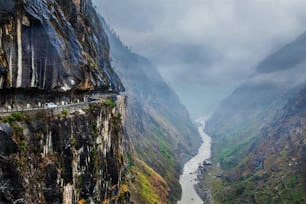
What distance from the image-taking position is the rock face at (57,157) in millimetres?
39062

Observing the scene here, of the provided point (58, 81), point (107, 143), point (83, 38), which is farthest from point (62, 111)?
point (83, 38)

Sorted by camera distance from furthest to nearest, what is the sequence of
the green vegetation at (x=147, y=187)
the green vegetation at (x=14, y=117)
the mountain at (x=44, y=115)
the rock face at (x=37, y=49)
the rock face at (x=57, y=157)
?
the green vegetation at (x=147, y=187), the rock face at (x=37, y=49), the green vegetation at (x=14, y=117), the mountain at (x=44, y=115), the rock face at (x=57, y=157)

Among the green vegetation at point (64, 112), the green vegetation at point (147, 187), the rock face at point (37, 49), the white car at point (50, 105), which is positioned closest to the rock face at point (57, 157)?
the green vegetation at point (64, 112)

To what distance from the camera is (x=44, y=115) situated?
48688 mm

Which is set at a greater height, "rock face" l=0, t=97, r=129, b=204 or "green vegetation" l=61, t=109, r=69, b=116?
"green vegetation" l=61, t=109, r=69, b=116

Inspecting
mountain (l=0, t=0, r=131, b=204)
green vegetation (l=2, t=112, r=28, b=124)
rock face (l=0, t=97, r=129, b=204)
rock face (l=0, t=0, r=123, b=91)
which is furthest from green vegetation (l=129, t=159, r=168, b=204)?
green vegetation (l=2, t=112, r=28, b=124)

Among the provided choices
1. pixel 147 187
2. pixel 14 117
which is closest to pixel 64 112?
pixel 14 117

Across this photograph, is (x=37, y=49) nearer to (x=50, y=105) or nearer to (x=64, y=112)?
(x=50, y=105)

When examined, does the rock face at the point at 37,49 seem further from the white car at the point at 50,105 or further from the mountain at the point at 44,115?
the white car at the point at 50,105

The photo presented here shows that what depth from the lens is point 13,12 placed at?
1834 inches

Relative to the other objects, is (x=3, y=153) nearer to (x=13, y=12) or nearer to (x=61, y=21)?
(x=13, y=12)

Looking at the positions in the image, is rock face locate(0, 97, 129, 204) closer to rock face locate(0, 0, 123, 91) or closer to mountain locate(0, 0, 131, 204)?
mountain locate(0, 0, 131, 204)

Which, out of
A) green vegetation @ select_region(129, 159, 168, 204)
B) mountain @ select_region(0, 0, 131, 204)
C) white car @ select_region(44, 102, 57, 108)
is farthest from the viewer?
green vegetation @ select_region(129, 159, 168, 204)

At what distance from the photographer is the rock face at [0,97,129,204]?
128ft
